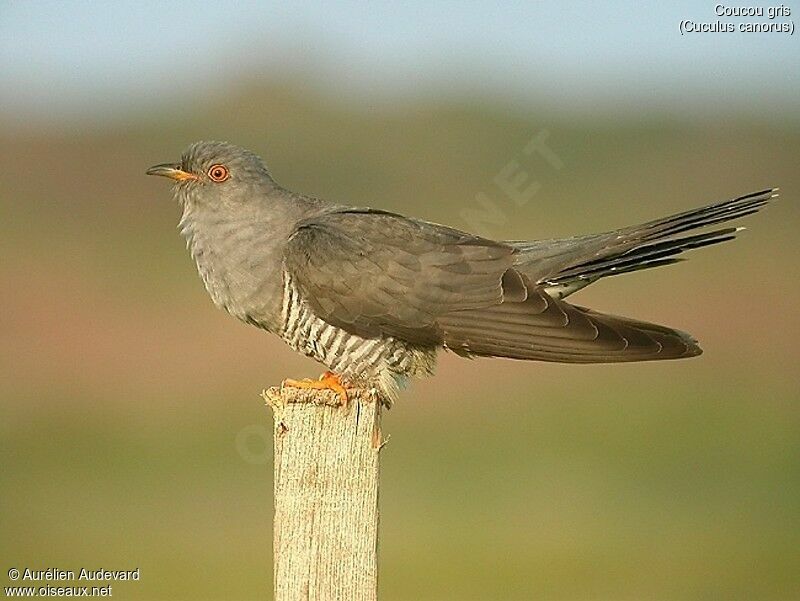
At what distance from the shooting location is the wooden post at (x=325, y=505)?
359cm

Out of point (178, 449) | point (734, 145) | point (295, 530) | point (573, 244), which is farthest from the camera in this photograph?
point (734, 145)

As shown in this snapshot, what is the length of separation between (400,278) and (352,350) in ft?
1.05

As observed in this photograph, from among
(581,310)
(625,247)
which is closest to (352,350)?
(581,310)

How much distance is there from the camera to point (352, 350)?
4.74m

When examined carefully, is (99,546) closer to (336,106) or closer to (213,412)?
(213,412)

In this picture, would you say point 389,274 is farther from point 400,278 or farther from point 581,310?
point 581,310

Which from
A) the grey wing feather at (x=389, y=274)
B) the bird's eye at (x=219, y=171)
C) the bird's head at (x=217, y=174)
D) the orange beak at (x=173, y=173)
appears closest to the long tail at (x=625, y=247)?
the grey wing feather at (x=389, y=274)

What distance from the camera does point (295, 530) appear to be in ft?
11.9

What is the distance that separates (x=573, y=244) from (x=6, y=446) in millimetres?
8091

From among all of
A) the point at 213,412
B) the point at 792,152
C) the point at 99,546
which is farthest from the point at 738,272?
the point at 99,546

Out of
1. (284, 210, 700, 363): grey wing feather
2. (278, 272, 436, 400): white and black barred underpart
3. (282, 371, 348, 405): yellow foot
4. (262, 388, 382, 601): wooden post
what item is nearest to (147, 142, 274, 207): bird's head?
(284, 210, 700, 363): grey wing feather

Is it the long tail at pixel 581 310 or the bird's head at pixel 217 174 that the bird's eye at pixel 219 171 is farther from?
the long tail at pixel 581 310

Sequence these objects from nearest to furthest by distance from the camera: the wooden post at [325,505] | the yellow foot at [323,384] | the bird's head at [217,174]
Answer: the wooden post at [325,505] < the yellow foot at [323,384] < the bird's head at [217,174]

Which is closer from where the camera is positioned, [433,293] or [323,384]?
[323,384]
